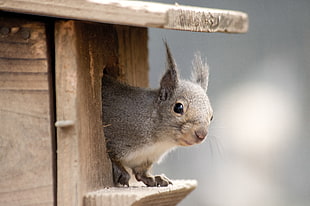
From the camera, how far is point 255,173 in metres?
4.76

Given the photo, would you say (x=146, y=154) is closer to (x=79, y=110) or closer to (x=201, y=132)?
(x=201, y=132)

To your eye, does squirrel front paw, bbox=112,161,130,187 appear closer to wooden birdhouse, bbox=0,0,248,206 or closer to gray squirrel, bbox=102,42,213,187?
gray squirrel, bbox=102,42,213,187

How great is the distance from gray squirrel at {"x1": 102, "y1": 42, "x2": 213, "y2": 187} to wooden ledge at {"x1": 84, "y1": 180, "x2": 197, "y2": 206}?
0.11m

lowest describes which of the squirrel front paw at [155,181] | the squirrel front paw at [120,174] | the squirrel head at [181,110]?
the squirrel front paw at [155,181]

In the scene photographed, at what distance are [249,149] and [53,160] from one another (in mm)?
2424

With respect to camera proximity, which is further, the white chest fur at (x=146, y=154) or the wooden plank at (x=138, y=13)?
the white chest fur at (x=146, y=154)

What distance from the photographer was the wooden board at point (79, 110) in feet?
8.30

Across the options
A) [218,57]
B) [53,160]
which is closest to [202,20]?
[53,160]

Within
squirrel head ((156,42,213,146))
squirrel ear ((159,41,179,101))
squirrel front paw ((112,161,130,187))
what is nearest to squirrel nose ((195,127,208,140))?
squirrel head ((156,42,213,146))

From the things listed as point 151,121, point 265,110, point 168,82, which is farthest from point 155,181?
point 265,110

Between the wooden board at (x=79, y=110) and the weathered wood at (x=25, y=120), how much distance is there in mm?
51

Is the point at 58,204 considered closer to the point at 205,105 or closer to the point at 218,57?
the point at 205,105

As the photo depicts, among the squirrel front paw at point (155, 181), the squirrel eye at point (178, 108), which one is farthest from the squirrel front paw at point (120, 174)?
the squirrel eye at point (178, 108)

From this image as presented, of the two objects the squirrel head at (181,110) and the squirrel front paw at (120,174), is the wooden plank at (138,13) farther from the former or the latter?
the squirrel front paw at (120,174)
